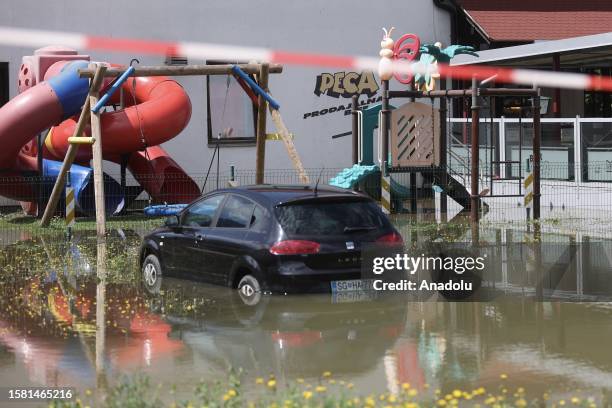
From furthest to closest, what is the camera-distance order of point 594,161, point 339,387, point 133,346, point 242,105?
point 242,105 → point 594,161 → point 133,346 → point 339,387

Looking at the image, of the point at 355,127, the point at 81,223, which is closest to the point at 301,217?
the point at 81,223

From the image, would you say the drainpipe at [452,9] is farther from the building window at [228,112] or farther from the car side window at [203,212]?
the car side window at [203,212]

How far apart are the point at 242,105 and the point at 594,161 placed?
10.6 m

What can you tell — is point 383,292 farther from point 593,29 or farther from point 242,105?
point 593,29

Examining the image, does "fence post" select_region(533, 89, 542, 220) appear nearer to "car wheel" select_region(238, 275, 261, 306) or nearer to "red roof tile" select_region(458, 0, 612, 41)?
"red roof tile" select_region(458, 0, 612, 41)

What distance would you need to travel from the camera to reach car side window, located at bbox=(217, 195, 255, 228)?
44.2 feet

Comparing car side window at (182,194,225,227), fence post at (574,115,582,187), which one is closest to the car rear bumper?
car side window at (182,194,225,227)

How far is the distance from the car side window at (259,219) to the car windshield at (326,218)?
0.19 meters

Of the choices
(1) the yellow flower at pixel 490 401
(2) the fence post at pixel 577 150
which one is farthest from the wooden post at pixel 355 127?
(1) the yellow flower at pixel 490 401

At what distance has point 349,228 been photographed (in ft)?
42.9

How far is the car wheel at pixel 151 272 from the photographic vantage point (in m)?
15.0

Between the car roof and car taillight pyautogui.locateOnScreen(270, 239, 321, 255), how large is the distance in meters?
0.58

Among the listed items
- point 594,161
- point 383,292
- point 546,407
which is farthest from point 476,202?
point 546,407

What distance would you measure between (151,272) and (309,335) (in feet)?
15.4
